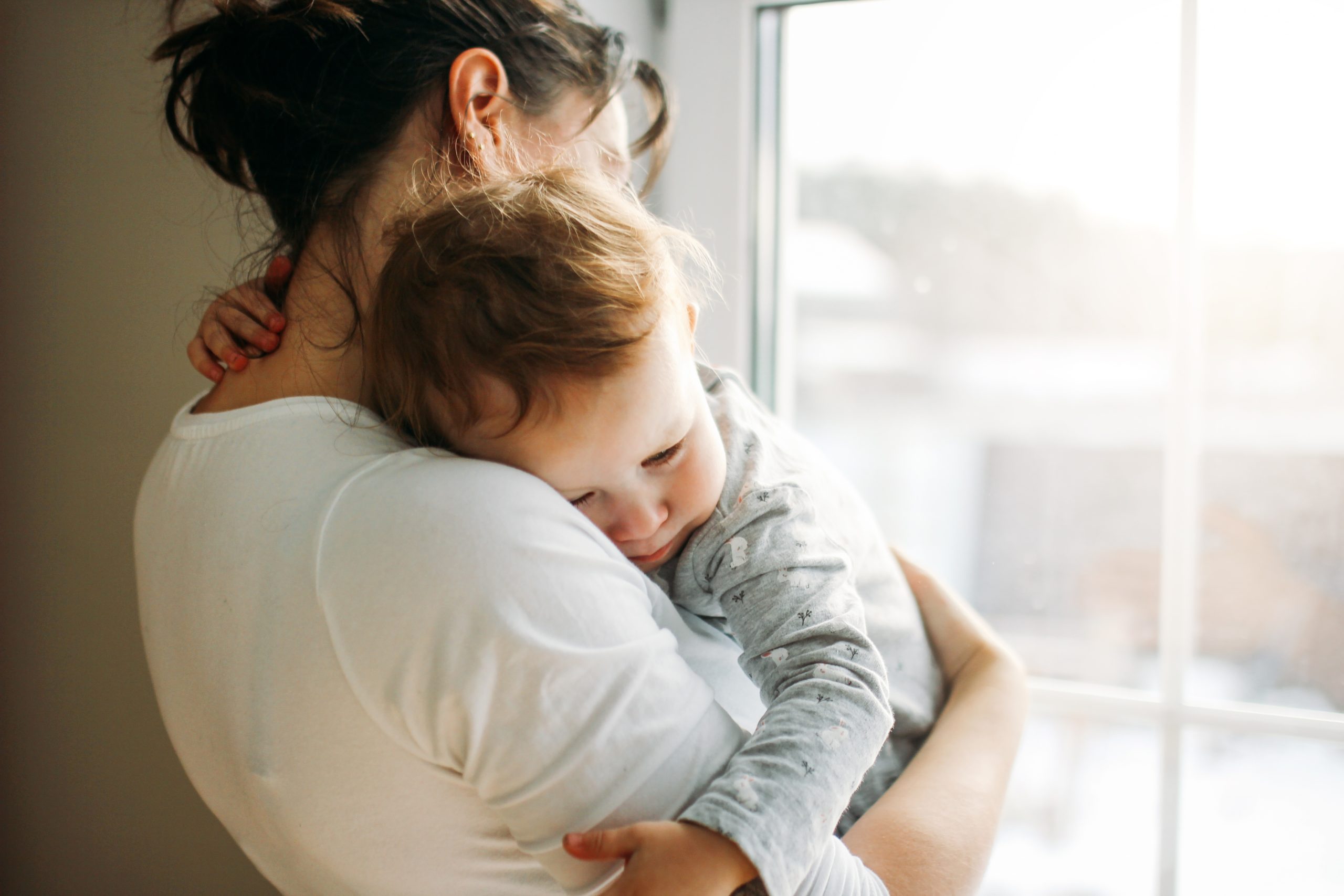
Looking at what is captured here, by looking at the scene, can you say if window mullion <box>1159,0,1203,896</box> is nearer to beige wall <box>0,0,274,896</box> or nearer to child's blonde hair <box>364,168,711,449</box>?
child's blonde hair <box>364,168,711,449</box>

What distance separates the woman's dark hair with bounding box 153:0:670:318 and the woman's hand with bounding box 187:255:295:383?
0.04 metres

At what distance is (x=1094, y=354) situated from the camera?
1240mm

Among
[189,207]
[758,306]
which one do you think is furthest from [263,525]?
[758,306]

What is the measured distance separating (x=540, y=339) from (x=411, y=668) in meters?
0.24

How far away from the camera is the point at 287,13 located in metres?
0.72

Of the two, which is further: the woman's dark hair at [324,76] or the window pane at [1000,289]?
the window pane at [1000,289]

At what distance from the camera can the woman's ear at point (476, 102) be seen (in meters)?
0.73

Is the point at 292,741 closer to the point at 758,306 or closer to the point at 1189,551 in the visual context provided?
the point at 758,306

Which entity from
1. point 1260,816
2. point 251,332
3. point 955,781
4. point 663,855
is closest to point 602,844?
point 663,855

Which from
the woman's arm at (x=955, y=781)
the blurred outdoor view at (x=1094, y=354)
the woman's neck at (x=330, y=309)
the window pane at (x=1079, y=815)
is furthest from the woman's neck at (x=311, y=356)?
the window pane at (x=1079, y=815)

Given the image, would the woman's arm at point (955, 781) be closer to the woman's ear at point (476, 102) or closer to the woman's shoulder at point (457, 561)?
the woman's shoulder at point (457, 561)

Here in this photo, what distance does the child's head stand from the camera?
0.64 m

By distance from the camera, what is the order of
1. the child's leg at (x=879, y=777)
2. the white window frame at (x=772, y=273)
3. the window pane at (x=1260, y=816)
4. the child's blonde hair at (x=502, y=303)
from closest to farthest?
the child's blonde hair at (x=502, y=303) → the child's leg at (x=879, y=777) → the window pane at (x=1260, y=816) → the white window frame at (x=772, y=273)

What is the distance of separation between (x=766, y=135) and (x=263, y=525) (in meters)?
0.98
